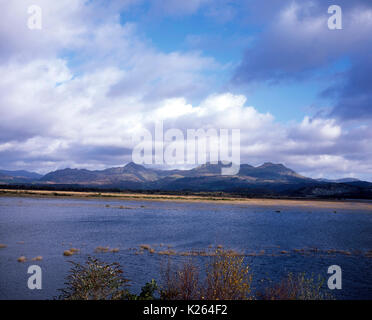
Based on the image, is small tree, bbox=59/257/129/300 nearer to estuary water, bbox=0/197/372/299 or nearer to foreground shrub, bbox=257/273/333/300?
estuary water, bbox=0/197/372/299

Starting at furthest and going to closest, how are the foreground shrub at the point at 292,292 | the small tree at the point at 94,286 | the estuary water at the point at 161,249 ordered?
the estuary water at the point at 161,249 → the small tree at the point at 94,286 → the foreground shrub at the point at 292,292

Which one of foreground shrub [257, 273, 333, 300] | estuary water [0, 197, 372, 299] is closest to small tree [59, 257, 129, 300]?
estuary water [0, 197, 372, 299]

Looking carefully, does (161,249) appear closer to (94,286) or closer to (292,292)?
A: (94,286)

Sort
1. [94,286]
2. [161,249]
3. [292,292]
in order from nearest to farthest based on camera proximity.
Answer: [292,292] < [94,286] < [161,249]

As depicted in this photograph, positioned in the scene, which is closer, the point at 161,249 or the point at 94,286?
the point at 94,286

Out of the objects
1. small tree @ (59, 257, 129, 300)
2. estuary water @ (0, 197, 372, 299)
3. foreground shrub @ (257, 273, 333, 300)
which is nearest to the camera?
foreground shrub @ (257, 273, 333, 300)

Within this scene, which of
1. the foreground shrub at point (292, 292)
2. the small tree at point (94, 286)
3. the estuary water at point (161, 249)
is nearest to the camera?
the foreground shrub at point (292, 292)

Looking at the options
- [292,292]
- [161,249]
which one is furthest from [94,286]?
[161,249]

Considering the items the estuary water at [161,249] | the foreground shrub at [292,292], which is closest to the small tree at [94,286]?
the estuary water at [161,249]

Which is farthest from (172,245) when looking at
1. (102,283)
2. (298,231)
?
(298,231)

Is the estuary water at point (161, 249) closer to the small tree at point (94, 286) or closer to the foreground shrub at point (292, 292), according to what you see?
the foreground shrub at point (292, 292)

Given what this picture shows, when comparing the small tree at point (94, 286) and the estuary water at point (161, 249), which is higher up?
the small tree at point (94, 286)

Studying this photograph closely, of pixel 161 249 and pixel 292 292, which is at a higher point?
pixel 292 292

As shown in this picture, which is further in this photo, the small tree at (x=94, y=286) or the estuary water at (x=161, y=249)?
the estuary water at (x=161, y=249)
